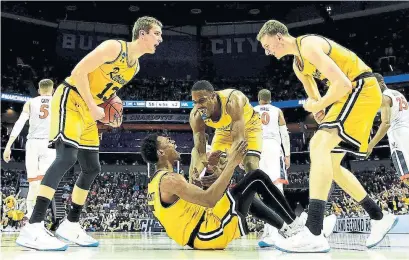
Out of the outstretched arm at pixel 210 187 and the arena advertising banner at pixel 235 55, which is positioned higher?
the arena advertising banner at pixel 235 55

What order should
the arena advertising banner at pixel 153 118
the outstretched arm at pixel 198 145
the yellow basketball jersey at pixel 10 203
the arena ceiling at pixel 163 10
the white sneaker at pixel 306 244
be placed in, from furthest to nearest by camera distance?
the arena advertising banner at pixel 153 118 < the arena ceiling at pixel 163 10 < the yellow basketball jersey at pixel 10 203 < the outstretched arm at pixel 198 145 < the white sneaker at pixel 306 244

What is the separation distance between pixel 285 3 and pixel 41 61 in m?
15.3

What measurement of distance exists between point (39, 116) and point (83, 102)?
9.24 feet

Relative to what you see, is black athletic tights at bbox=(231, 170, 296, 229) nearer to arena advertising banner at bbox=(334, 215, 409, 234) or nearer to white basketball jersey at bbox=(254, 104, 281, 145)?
white basketball jersey at bbox=(254, 104, 281, 145)

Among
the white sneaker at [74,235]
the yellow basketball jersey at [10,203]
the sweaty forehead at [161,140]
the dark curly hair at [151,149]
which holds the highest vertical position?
the sweaty forehead at [161,140]

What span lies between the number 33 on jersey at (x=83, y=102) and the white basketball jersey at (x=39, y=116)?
2.43m

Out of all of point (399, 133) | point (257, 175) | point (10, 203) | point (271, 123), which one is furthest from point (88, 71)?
point (10, 203)

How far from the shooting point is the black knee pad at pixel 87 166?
4.60 metres

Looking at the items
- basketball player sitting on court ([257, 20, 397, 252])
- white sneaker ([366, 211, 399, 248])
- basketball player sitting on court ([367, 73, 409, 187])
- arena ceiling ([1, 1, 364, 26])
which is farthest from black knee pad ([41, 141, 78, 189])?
arena ceiling ([1, 1, 364, 26])

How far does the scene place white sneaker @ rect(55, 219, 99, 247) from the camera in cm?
441

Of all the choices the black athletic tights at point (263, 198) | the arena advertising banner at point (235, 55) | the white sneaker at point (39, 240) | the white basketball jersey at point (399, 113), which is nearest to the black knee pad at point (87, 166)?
the white sneaker at point (39, 240)

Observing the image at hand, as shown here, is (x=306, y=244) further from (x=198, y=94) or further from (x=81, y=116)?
(x=81, y=116)

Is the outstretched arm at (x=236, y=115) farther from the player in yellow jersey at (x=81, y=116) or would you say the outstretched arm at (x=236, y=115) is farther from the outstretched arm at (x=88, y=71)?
the outstretched arm at (x=88, y=71)

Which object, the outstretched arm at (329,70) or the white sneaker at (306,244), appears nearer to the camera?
the white sneaker at (306,244)
